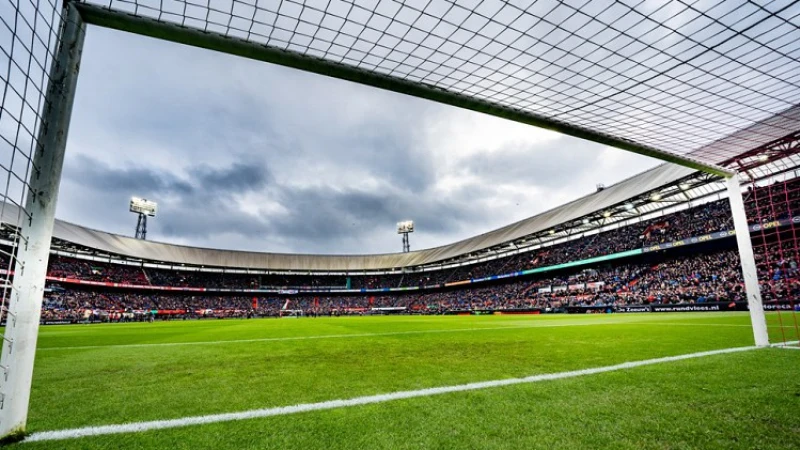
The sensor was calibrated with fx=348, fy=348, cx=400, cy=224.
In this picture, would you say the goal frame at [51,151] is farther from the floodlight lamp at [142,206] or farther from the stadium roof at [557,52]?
the floodlight lamp at [142,206]

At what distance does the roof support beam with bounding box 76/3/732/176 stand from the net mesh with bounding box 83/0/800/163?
0.23ft

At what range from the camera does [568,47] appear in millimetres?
3643

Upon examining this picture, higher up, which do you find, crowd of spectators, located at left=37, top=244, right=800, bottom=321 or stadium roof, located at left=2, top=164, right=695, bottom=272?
stadium roof, located at left=2, top=164, right=695, bottom=272

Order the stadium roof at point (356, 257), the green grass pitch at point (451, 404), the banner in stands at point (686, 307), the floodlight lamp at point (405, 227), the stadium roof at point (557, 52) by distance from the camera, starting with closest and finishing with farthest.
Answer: the green grass pitch at point (451, 404) → the stadium roof at point (557, 52) → the banner in stands at point (686, 307) → the stadium roof at point (356, 257) → the floodlight lamp at point (405, 227)

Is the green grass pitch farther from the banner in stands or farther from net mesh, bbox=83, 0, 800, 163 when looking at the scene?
the banner in stands

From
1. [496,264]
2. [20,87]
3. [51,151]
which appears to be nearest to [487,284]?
[496,264]

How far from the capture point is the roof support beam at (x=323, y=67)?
2.75m

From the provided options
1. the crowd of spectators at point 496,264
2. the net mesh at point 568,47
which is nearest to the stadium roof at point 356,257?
the crowd of spectators at point 496,264

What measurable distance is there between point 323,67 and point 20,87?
216cm

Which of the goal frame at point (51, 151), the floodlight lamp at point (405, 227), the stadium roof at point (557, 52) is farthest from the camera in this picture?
the floodlight lamp at point (405, 227)

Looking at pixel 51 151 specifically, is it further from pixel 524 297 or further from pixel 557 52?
pixel 524 297

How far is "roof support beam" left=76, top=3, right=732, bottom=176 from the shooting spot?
275 cm

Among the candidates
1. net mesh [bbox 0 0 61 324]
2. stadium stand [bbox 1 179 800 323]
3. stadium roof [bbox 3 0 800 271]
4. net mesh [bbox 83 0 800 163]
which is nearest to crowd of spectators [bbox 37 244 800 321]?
stadium stand [bbox 1 179 800 323]

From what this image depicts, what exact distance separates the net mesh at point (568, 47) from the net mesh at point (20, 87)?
51 cm
